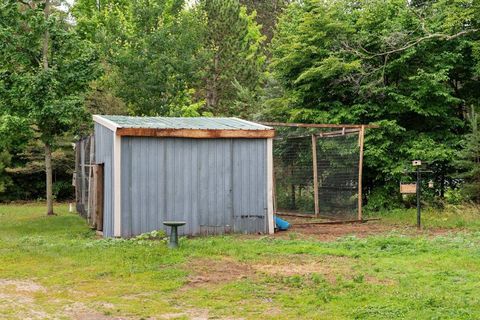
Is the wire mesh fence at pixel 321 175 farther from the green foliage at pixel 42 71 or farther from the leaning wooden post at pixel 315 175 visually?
the green foliage at pixel 42 71

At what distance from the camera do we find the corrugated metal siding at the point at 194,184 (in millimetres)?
10367

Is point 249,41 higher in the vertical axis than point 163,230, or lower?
higher

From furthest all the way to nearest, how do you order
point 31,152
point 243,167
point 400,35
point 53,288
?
1. point 31,152
2. point 400,35
3. point 243,167
4. point 53,288

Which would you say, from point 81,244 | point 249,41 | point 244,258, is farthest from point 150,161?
point 249,41

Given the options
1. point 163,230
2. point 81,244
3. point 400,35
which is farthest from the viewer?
point 400,35

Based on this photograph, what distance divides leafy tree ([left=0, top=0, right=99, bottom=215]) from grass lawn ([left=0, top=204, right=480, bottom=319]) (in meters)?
4.49

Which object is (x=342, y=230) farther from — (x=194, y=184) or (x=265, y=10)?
(x=265, y=10)

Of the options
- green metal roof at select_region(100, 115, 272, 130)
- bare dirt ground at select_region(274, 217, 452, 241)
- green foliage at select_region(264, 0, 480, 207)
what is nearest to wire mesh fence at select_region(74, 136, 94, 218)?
green metal roof at select_region(100, 115, 272, 130)

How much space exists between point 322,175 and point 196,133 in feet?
11.4

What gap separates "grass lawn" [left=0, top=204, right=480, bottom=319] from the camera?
214 inches

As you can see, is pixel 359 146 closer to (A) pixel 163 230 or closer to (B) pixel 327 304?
(A) pixel 163 230

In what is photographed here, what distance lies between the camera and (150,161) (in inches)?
414

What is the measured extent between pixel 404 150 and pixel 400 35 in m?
2.91

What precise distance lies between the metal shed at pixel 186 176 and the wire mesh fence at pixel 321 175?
181cm
